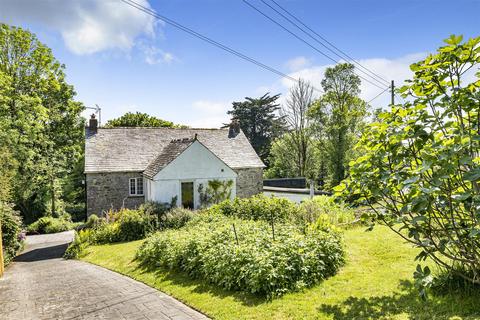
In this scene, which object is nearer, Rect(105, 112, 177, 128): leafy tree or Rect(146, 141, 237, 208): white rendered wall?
Rect(146, 141, 237, 208): white rendered wall

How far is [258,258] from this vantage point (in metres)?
7.34

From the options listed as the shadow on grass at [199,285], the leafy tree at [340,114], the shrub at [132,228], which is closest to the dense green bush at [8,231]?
the shrub at [132,228]

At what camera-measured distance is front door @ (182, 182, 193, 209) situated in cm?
2053

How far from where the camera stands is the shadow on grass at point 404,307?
16.6 ft

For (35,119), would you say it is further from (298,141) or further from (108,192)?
(298,141)

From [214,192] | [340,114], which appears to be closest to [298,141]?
[340,114]

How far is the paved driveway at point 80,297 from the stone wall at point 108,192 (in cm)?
886

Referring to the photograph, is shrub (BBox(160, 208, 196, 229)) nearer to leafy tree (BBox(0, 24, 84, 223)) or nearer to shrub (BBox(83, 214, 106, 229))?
shrub (BBox(83, 214, 106, 229))

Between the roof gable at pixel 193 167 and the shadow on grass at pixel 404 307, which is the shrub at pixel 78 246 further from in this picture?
the shadow on grass at pixel 404 307

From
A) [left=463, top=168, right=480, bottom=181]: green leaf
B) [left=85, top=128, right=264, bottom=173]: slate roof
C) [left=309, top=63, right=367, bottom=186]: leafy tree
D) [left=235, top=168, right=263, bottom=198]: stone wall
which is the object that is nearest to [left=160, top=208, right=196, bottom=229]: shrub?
[left=85, top=128, right=264, bottom=173]: slate roof

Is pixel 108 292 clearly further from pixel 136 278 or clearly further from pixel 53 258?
pixel 53 258

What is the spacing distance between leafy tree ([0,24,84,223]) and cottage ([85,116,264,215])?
5.53m

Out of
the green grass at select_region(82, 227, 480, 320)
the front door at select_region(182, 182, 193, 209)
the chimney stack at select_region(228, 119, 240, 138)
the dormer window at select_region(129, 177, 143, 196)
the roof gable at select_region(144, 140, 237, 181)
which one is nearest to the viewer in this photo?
the green grass at select_region(82, 227, 480, 320)

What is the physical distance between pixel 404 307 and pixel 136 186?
20.6 m
